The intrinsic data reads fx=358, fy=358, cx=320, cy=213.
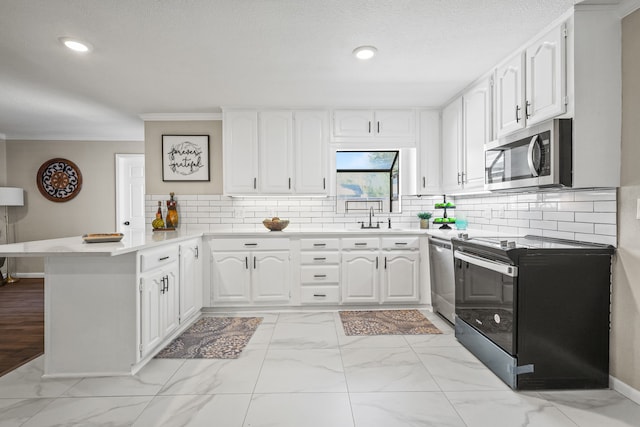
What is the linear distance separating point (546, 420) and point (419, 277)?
206 cm

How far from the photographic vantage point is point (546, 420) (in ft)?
6.05

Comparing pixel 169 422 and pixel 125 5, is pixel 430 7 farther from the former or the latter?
pixel 169 422

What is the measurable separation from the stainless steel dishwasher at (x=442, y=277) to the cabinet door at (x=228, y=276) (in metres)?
1.94

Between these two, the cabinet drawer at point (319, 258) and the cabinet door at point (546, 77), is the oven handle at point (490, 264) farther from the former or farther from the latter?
the cabinet drawer at point (319, 258)

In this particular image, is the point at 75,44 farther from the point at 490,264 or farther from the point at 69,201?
the point at 69,201

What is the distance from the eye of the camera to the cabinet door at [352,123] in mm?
4090

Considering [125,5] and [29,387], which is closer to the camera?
[125,5]

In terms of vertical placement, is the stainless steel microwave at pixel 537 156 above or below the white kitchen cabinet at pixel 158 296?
above

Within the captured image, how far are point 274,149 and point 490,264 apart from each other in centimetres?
258

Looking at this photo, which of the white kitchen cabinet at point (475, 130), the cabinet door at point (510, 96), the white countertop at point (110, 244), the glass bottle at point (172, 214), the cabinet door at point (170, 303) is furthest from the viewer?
the glass bottle at point (172, 214)

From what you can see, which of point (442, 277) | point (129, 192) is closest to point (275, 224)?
point (442, 277)

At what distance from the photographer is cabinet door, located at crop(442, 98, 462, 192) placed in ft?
12.0

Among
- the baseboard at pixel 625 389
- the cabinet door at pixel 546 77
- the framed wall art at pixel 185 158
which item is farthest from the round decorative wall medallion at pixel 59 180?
the baseboard at pixel 625 389

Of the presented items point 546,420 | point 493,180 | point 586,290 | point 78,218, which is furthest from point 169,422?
point 78,218
